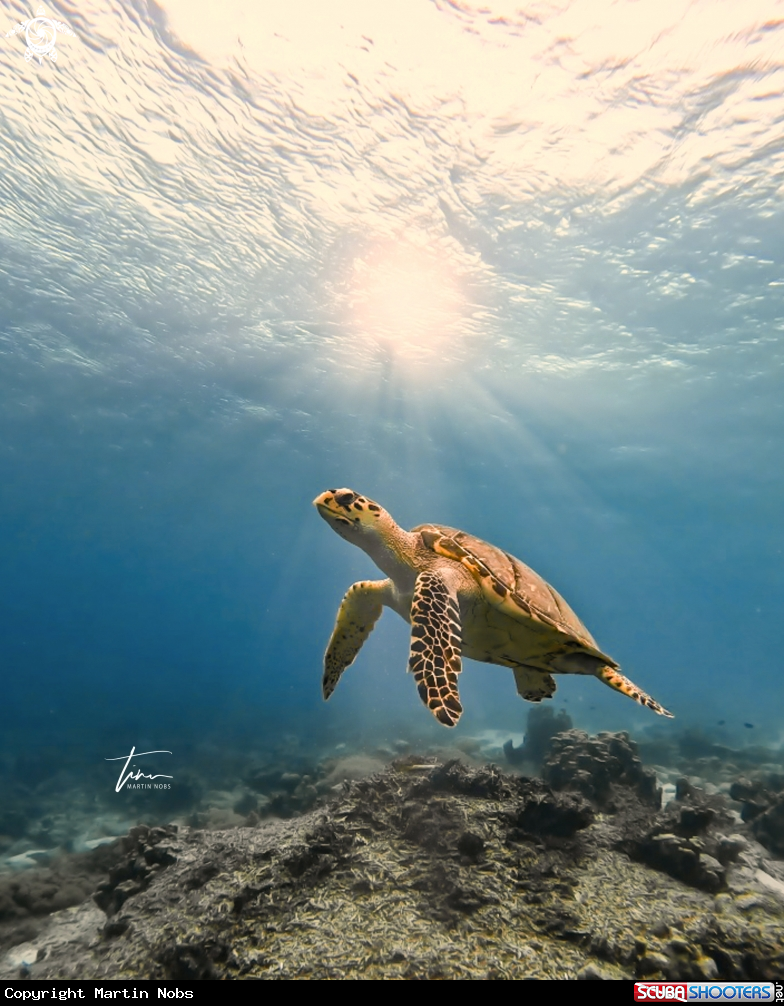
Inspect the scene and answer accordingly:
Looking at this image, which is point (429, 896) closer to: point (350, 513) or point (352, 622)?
point (352, 622)

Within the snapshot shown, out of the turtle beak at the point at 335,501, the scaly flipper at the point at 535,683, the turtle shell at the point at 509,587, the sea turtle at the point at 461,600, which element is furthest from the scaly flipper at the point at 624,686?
the turtle beak at the point at 335,501

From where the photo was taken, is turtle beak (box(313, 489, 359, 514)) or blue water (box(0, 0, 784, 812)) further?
blue water (box(0, 0, 784, 812))

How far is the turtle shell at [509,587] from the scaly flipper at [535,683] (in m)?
1.01

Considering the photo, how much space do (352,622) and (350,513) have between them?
1.67 metres

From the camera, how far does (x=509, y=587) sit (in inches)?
193

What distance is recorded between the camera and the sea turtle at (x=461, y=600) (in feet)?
14.8

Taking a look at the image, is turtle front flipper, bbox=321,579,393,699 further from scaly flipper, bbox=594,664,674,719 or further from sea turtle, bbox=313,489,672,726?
scaly flipper, bbox=594,664,674,719

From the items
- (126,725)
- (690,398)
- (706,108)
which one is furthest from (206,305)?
(690,398)

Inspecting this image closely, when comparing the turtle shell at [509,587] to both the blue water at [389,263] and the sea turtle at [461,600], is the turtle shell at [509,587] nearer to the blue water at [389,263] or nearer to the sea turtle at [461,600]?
the sea turtle at [461,600]

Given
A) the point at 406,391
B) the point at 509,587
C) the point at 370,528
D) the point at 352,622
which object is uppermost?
the point at 406,391

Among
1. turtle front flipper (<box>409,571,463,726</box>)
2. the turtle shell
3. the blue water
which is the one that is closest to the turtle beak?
the turtle shell

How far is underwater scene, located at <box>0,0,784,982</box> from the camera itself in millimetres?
4301

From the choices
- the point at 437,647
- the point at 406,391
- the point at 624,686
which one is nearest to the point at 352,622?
the point at 437,647

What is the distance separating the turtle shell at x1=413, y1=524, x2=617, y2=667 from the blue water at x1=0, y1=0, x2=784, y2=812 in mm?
10465
